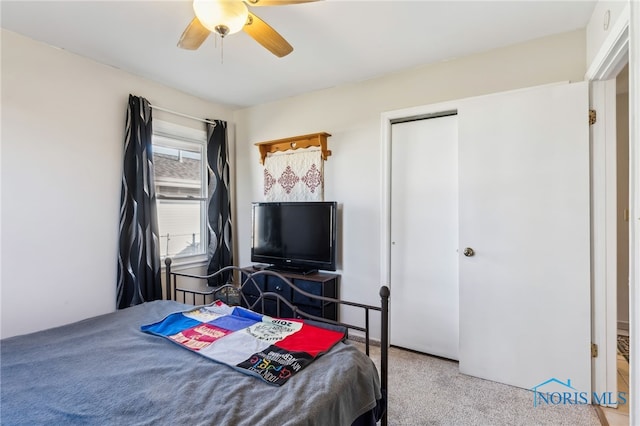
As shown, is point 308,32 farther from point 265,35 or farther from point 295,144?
point 295,144

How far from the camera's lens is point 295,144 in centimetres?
338

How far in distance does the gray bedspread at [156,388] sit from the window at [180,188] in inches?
68.9

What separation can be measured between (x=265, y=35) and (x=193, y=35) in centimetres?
41

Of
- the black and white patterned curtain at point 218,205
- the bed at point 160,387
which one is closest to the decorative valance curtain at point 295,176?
the black and white patterned curtain at point 218,205

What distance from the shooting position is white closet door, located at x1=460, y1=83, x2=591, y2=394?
2.04 metres

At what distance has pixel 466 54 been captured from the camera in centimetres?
252

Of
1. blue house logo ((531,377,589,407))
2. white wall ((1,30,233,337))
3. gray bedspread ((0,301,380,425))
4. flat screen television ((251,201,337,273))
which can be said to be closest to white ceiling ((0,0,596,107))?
white wall ((1,30,233,337))

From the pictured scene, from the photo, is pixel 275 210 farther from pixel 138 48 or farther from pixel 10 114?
pixel 10 114

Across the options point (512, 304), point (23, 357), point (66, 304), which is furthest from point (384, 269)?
point (66, 304)

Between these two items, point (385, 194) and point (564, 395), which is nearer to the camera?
point (564, 395)

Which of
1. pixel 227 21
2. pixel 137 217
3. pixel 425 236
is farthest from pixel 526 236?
pixel 137 217

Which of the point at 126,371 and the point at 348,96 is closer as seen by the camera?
the point at 126,371

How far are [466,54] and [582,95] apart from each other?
887mm

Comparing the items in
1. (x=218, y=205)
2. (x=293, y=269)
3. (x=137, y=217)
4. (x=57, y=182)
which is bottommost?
(x=293, y=269)
